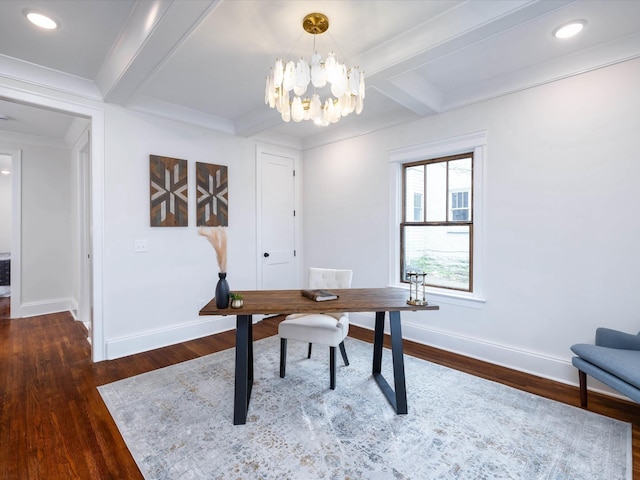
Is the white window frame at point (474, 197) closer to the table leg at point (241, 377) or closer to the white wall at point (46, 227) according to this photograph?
the table leg at point (241, 377)

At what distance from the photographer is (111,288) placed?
3.08m

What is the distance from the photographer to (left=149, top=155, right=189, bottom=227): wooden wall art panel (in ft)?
10.9


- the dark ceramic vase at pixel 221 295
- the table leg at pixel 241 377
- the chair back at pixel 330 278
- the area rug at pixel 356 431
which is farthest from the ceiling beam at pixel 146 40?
the area rug at pixel 356 431

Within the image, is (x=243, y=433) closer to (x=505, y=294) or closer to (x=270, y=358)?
(x=270, y=358)

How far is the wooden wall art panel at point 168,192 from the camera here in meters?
3.33

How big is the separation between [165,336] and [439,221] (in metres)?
3.28

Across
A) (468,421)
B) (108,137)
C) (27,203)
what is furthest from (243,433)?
(27,203)

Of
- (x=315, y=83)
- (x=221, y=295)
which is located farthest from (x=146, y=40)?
(x=221, y=295)

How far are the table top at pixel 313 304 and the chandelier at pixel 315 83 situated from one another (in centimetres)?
128

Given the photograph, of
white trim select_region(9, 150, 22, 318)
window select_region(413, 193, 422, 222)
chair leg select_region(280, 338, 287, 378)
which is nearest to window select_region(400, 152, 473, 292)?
window select_region(413, 193, 422, 222)

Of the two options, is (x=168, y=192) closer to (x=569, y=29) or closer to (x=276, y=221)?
(x=276, y=221)

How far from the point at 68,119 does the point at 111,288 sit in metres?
2.35

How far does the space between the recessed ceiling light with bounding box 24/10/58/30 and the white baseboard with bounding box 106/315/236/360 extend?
8.68 feet

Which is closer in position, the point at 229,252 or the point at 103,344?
the point at 103,344
